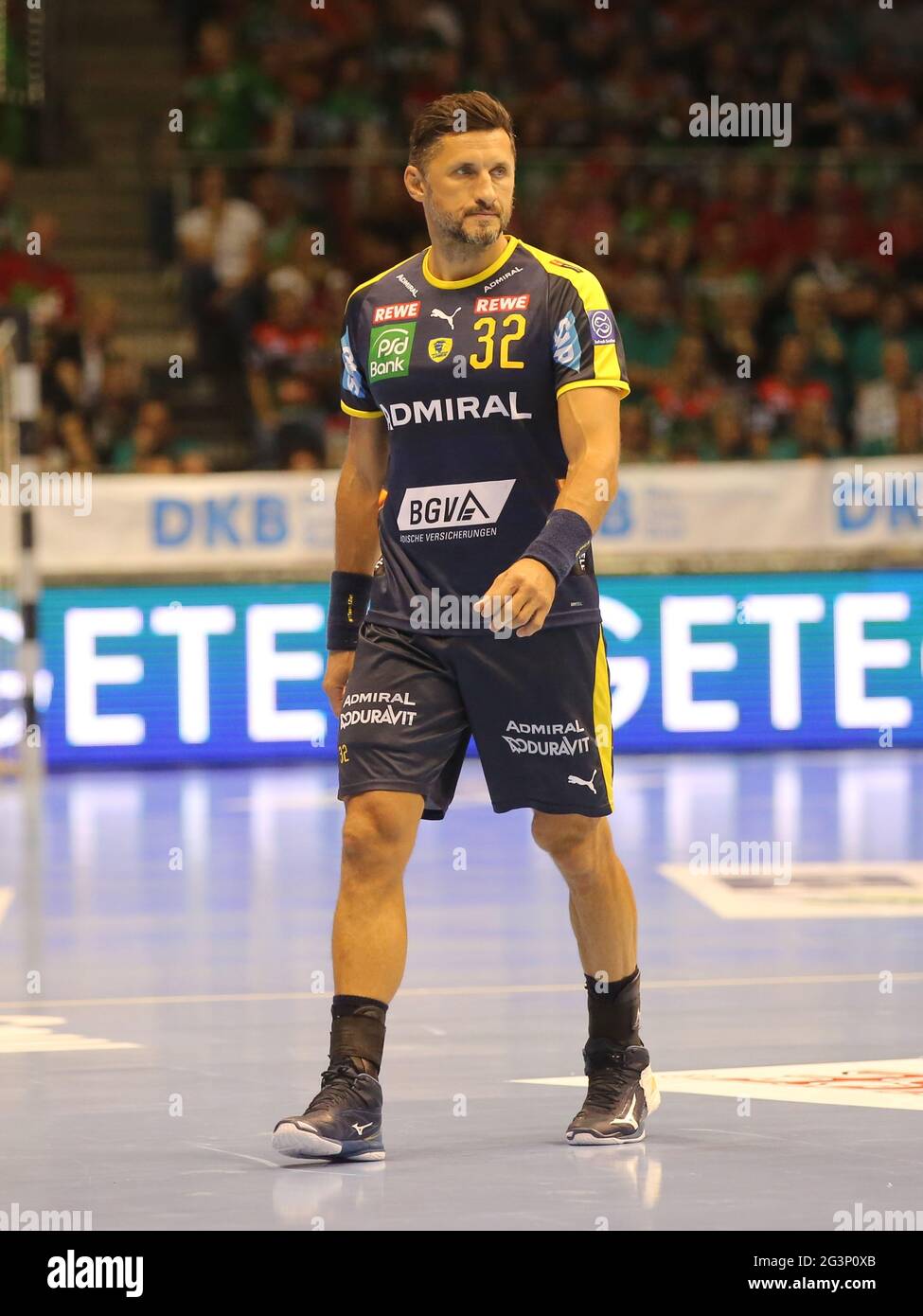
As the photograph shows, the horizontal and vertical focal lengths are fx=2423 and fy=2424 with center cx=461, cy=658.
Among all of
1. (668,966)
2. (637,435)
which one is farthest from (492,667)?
(637,435)

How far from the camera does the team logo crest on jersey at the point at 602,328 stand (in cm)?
546

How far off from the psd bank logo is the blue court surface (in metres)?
1.39

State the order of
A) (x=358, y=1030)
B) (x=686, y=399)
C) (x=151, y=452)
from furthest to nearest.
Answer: (x=686, y=399) → (x=151, y=452) → (x=358, y=1030)

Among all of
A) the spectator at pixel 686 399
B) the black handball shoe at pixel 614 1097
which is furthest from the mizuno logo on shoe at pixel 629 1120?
the spectator at pixel 686 399

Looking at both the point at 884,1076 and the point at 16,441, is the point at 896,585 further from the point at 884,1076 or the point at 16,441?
the point at 884,1076

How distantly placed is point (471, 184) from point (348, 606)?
107 centimetres

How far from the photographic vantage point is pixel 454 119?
552 cm

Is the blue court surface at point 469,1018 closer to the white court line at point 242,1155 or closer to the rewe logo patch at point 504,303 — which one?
the white court line at point 242,1155

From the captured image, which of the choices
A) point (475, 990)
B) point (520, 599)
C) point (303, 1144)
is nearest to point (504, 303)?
point (520, 599)

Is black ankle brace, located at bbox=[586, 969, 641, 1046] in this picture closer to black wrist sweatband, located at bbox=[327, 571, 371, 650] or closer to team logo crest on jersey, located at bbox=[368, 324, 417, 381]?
black wrist sweatband, located at bbox=[327, 571, 371, 650]

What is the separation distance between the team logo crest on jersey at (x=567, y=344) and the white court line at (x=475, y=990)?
9.06 ft

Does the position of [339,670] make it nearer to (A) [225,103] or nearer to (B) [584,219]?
(B) [584,219]
